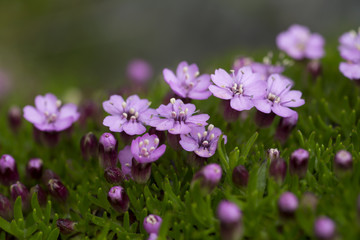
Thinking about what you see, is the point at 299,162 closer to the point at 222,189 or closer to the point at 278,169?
the point at 278,169

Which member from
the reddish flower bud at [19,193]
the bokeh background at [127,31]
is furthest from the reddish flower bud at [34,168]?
the bokeh background at [127,31]

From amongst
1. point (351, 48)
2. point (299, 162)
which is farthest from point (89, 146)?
point (351, 48)

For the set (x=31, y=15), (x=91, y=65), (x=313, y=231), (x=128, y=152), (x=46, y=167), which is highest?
(x=313, y=231)

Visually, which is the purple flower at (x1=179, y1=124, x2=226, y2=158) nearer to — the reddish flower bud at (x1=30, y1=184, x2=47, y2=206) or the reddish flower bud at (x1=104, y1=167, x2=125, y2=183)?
the reddish flower bud at (x1=104, y1=167, x2=125, y2=183)

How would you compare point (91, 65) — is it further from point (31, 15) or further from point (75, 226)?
point (75, 226)

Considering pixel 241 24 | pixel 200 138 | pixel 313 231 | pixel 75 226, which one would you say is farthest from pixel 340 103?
pixel 241 24

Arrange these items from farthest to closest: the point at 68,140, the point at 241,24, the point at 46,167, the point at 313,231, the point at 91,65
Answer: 1. the point at 91,65
2. the point at 241,24
3. the point at 68,140
4. the point at 46,167
5. the point at 313,231
